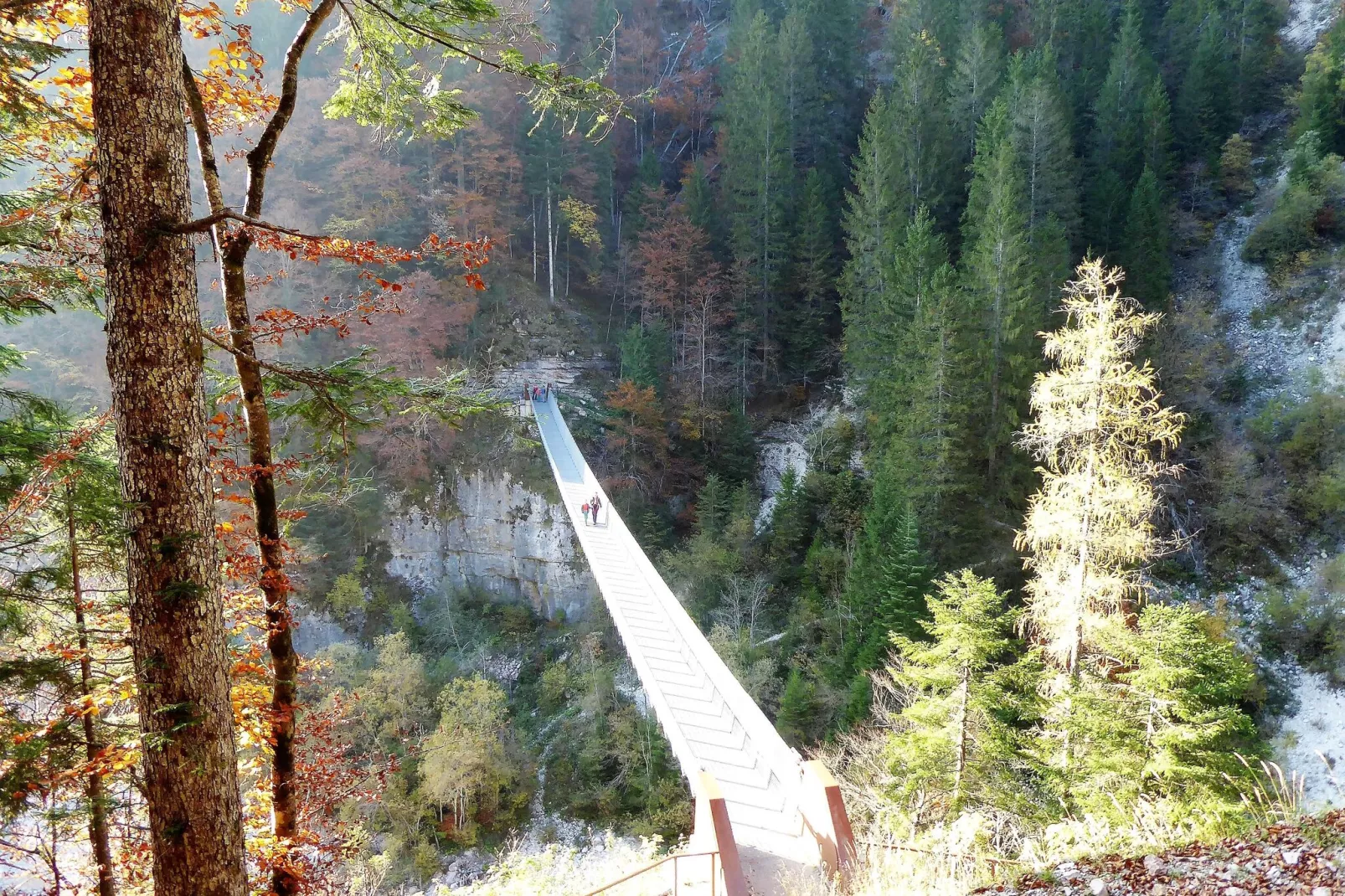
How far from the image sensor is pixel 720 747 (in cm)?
705

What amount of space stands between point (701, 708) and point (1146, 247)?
16.4 m

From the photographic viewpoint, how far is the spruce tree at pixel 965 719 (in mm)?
6703

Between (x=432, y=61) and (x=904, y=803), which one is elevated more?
(x=432, y=61)

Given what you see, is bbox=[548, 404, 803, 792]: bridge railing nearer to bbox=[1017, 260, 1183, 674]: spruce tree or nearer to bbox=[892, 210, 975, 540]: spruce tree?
bbox=[1017, 260, 1183, 674]: spruce tree

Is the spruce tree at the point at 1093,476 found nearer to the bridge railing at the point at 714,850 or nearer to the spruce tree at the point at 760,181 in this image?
the bridge railing at the point at 714,850

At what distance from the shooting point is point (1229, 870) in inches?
110

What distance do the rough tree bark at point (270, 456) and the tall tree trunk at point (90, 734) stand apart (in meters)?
0.74

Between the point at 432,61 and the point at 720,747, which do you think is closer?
the point at 720,747

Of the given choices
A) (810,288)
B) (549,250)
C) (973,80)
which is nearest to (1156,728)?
(810,288)

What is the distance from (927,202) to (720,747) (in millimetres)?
16294

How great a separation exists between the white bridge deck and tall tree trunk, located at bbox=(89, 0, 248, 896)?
13.7 ft

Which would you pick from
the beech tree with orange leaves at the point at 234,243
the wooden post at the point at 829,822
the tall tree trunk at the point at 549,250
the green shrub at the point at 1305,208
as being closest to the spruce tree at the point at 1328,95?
the green shrub at the point at 1305,208

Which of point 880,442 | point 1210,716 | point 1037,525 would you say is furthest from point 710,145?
point 1210,716

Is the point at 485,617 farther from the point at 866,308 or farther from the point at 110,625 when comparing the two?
the point at 110,625
